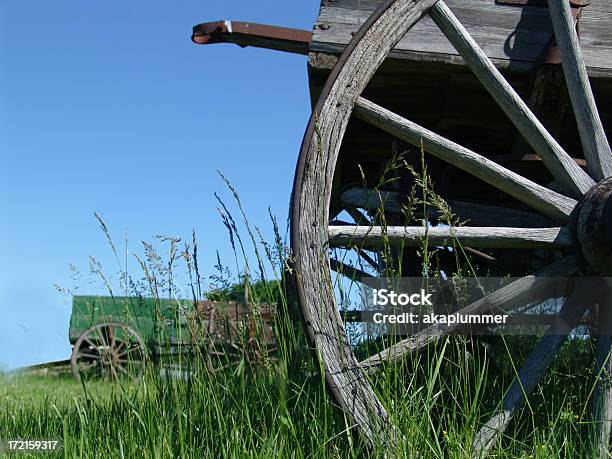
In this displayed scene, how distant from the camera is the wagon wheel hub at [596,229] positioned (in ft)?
6.86

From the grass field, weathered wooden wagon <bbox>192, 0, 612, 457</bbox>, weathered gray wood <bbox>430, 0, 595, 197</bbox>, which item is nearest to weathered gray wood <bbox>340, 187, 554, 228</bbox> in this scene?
weathered wooden wagon <bbox>192, 0, 612, 457</bbox>

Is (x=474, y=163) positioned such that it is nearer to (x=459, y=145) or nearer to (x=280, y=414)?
(x=459, y=145)

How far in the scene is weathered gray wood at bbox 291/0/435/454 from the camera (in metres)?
1.97

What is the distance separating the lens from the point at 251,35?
9.95 ft

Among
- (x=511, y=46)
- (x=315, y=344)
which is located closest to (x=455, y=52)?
(x=511, y=46)

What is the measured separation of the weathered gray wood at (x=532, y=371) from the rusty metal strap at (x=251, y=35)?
159cm

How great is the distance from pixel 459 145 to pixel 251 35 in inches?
45.7

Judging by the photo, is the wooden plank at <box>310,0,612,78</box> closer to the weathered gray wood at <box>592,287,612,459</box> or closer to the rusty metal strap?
the rusty metal strap

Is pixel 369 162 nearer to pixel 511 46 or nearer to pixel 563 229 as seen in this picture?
pixel 511 46

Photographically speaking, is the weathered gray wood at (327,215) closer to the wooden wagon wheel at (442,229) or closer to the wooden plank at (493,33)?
the wooden wagon wheel at (442,229)

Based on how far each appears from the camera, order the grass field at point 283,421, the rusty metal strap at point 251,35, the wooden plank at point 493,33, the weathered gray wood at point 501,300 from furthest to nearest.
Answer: the rusty metal strap at point 251,35 < the wooden plank at point 493,33 < the weathered gray wood at point 501,300 < the grass field at point 283,421

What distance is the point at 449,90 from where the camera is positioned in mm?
2939

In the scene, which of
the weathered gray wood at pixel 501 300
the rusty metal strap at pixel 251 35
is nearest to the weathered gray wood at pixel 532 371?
the weathered gray wood at pixel 501 300

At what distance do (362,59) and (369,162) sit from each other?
190cm
